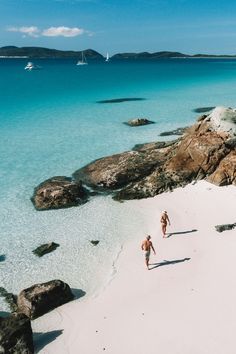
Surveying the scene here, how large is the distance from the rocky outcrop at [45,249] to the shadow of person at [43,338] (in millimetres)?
6542

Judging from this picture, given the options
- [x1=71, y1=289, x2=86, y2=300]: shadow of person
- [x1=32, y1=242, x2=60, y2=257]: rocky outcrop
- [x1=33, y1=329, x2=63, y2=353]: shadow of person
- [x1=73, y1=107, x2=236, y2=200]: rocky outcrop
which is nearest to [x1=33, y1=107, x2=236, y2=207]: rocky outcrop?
[x1=73, y1=107, x2=236, y2=200]: rocky outcrop

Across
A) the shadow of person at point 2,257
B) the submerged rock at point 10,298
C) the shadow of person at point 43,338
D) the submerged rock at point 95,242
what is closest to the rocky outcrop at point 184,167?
the submerged rock at point 95,242

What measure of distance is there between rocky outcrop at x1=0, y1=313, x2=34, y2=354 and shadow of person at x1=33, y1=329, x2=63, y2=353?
0.45 meters

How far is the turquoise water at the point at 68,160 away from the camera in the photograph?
22053mm

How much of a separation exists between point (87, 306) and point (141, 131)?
34.0 metres

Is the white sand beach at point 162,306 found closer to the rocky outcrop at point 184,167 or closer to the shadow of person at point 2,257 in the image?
the rocky outcrop at point 184,167

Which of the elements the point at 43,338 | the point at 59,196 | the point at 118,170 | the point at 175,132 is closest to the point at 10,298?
the point at 43,338

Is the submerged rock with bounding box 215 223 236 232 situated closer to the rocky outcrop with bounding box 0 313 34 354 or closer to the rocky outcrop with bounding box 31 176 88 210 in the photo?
the rocky outcrop with bounding box 31 176 88 210

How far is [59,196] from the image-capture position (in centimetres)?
2911

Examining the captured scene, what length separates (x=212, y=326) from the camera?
1591 centimetres

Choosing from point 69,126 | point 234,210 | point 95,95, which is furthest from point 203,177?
point 95,95

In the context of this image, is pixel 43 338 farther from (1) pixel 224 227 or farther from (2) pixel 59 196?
(2) pixel 59 196

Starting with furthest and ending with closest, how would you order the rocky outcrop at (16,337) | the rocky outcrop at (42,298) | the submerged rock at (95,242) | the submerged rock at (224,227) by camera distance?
the submerged rock at (95,242) → the submerged rock at (224,227) → the rocky outcrop at (42,298) → the rocky outcrop at (16,337)

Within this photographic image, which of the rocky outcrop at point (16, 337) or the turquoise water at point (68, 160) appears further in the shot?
the turquoise water at point (68, 160)
